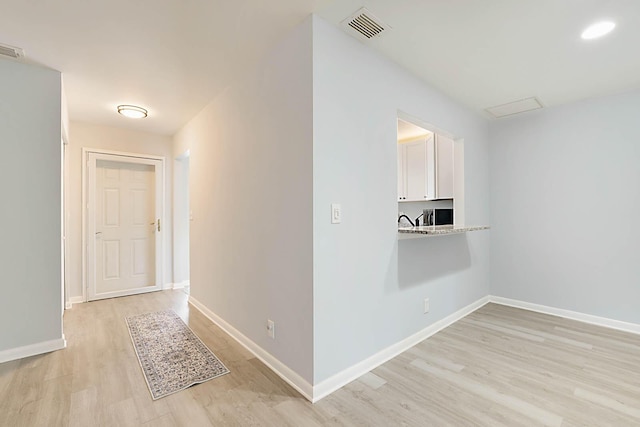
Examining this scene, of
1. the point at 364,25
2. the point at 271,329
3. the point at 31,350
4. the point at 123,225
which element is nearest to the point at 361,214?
the point at 271,329

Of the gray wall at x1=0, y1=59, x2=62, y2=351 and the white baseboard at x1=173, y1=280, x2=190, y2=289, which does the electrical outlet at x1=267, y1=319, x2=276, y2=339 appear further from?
the white baseboard at x1=173, y1=280, x2=190, y2=289

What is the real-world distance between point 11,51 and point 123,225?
276cm

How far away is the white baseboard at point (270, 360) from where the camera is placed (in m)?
1.96

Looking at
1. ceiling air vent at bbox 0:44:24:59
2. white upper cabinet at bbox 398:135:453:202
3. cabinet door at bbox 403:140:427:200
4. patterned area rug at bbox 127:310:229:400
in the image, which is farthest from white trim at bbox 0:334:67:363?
cabinet door at bbox 403:140:427:200

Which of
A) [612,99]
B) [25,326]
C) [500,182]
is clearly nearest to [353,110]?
[500,182]

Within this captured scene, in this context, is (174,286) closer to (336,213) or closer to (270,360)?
(270,360)

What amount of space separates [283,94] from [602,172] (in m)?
3.56

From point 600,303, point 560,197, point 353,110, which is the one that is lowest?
point 600,303

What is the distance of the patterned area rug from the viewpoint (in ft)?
6.96

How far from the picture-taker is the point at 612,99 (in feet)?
10.4

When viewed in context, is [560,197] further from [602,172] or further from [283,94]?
[283,94]

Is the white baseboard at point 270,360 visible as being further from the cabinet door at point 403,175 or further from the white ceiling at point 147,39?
the cabinet door at point 403,175

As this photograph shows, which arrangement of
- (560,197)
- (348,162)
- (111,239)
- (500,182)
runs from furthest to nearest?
(111,239) → (500,182) → (560,197) → (348,162)

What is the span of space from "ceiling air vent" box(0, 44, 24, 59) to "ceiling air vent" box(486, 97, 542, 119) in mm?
4646
